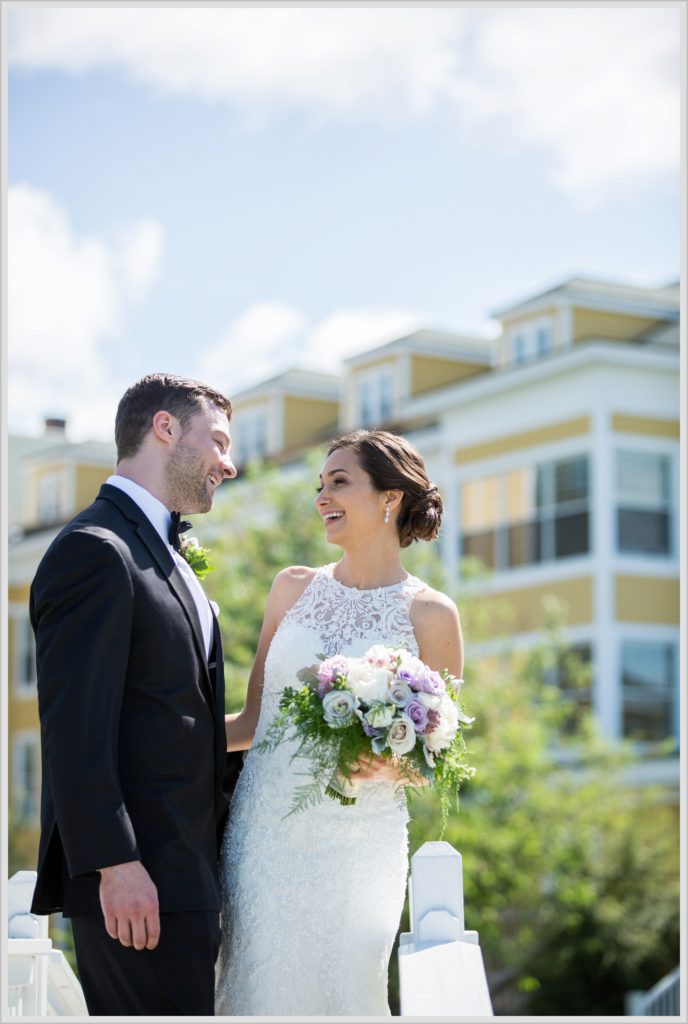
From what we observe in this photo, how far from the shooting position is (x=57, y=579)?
4754 millimetres

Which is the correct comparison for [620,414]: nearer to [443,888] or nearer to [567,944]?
[567,944]

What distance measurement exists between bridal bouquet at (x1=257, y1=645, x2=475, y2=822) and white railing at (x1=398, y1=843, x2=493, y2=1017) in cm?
23

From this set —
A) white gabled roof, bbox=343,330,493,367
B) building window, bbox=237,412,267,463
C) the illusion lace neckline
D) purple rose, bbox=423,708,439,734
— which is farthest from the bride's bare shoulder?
building window, bbox=237,412,267,463

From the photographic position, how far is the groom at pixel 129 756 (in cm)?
458

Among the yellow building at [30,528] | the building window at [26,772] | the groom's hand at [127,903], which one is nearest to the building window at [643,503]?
the yellow building at [30,528]

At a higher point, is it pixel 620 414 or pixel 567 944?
pixel 620 414

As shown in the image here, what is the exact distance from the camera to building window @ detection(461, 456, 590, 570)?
27422 millimetres

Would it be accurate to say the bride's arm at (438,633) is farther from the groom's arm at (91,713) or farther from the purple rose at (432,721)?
the groom's arm at (91,713)

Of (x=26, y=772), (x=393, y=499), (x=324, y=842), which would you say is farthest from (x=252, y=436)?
(x=324, y=842)

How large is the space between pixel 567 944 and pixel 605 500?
7852mm

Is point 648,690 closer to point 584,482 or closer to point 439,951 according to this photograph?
point 584,482

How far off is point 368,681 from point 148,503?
0.91 metres

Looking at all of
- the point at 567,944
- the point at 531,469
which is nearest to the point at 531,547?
the point at 531,469

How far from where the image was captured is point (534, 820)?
2111 cm
